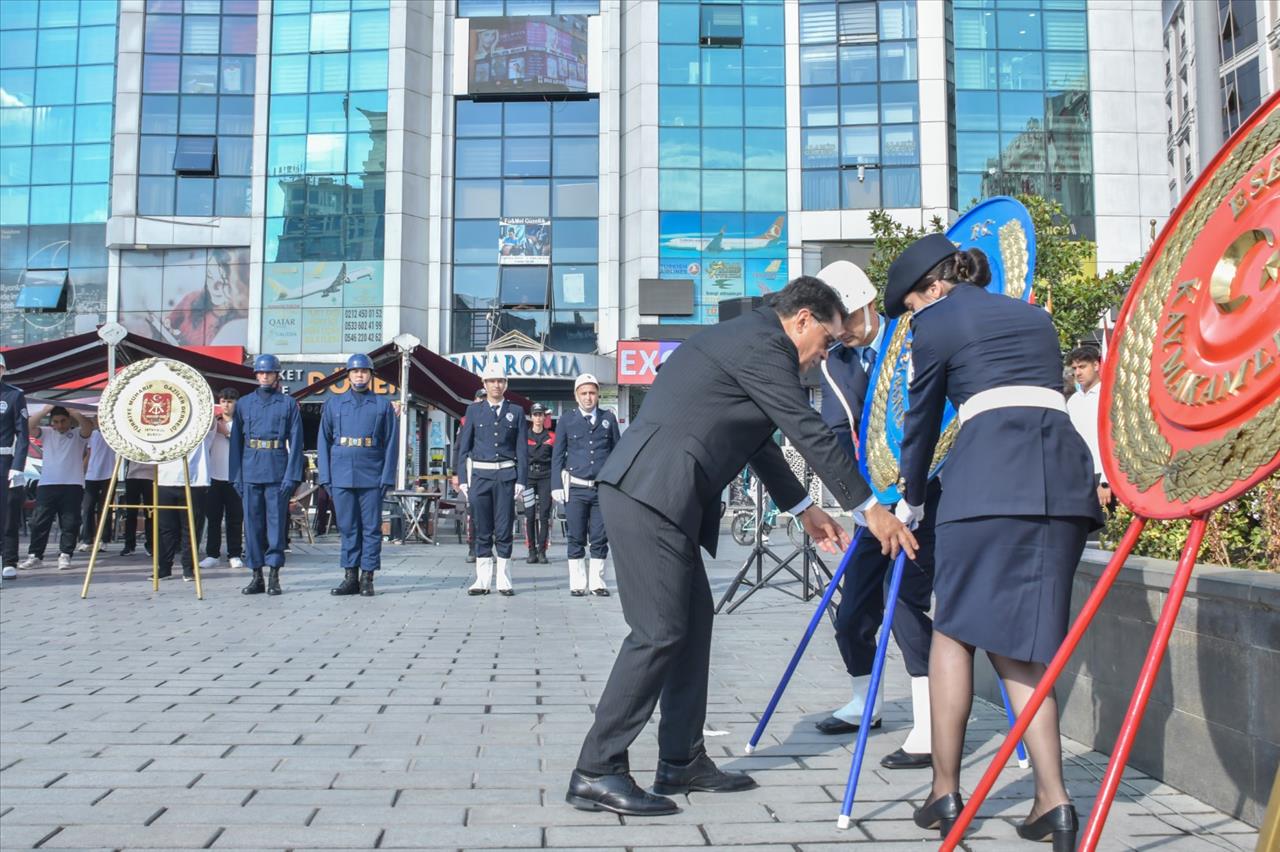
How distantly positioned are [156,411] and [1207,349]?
9.63m

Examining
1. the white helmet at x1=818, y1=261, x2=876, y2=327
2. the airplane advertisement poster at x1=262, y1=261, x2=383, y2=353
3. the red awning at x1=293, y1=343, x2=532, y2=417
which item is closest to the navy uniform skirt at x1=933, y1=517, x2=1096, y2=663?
the white helmet at x1=818, y1=261, x2=876, y2=327

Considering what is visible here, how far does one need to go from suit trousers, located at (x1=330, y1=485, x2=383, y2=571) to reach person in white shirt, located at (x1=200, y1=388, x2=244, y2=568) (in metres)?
3.42

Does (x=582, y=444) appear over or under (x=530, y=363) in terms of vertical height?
under

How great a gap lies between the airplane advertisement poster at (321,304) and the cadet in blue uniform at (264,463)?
26017 mm

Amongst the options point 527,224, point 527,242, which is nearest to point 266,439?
point 527,242

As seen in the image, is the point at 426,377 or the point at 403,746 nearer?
the point at 403,746

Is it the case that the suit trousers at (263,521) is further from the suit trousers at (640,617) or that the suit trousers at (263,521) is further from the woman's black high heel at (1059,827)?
the woman's black high heel at (1059,827)

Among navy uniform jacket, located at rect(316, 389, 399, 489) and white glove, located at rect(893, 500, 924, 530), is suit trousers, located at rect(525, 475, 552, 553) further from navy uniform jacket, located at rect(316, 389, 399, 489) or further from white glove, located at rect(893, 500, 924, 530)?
white glove, located at rect(893, 500, 924, 530)

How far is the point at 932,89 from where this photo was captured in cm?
3675

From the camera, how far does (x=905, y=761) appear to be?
4.35m

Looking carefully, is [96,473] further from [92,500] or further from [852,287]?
[852,287]

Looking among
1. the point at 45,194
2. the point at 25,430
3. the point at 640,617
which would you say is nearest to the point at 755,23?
the point at 45,194

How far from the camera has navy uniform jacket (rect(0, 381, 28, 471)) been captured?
436 inches

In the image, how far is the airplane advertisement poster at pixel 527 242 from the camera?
3750cm
